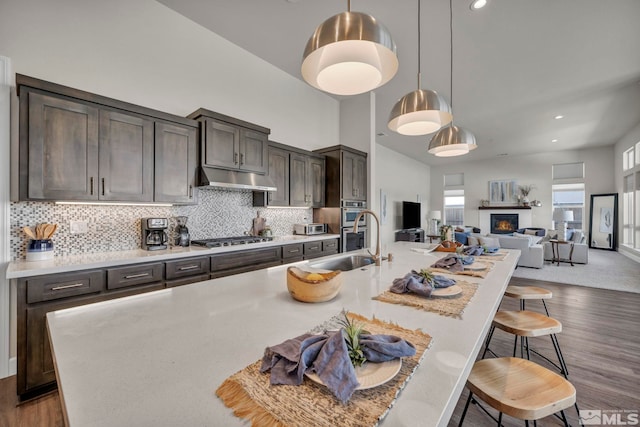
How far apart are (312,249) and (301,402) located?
3.22 metres

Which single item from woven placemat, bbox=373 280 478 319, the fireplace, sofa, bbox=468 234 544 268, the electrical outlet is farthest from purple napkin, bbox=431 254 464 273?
the fireplace

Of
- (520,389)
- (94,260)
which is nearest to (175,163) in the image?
(94,260)

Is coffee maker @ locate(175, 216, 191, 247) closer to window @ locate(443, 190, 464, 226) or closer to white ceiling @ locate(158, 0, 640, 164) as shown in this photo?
white ceiling @ locate(158, 0, 640, 164)

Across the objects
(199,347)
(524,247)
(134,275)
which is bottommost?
(524,247)

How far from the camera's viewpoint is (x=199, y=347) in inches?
31.1

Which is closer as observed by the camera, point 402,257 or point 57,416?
point 57,416

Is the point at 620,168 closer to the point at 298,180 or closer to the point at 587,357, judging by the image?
the point at 587,357

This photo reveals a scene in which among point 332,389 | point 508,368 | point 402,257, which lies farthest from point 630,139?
point 332,389

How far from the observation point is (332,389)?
22.3 inches

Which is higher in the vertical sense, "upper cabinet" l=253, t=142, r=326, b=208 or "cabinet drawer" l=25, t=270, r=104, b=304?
"upper cabinet" l=253, t=142, r=326, b=208

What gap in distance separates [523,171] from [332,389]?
38.6ft

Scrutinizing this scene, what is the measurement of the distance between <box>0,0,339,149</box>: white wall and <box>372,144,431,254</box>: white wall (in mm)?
3993

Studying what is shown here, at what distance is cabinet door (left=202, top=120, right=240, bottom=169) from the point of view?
2.89 m

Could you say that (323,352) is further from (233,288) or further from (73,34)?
(73,34)
